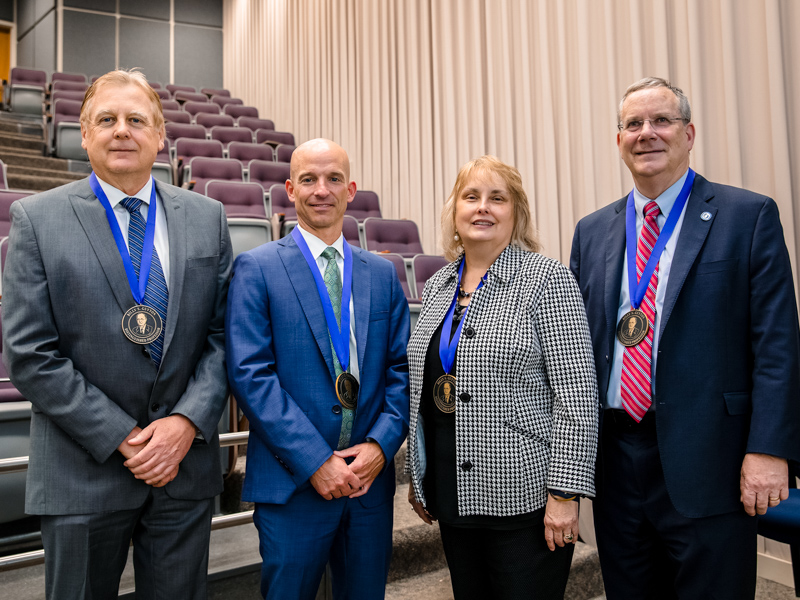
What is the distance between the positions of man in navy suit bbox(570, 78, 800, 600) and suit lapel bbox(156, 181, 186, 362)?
38.6 inches

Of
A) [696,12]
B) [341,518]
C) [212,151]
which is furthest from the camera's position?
[212,151]

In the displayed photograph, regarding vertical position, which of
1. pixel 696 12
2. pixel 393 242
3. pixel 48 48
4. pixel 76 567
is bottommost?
pixel 76 567

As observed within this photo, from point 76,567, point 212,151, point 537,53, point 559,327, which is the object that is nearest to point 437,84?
point 537,53

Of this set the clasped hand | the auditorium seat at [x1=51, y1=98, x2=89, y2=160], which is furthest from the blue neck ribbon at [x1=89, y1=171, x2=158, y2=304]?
the auditorium seat at [x1=51, y1=98, x2=89, y2=160]

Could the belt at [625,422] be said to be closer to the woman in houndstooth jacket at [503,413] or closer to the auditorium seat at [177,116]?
the woman in houndstooth jacket at [503,413]

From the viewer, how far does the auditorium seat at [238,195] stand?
4.38 m

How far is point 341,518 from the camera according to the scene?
1.29 metres

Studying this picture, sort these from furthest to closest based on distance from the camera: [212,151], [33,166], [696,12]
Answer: [212,151], [33,166], [696,12]

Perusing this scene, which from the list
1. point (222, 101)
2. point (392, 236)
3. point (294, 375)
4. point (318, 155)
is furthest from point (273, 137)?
point (294, 375)

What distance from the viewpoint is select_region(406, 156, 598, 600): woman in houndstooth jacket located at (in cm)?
119

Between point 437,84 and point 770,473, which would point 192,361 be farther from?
point 437,84

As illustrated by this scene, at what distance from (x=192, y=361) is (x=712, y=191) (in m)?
1.28

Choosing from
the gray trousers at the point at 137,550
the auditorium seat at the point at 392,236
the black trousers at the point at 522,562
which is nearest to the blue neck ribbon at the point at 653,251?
the black trousers at the point at 522,562

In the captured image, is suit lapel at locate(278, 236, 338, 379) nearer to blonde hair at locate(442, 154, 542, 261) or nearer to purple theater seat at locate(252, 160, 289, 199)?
blonde hair at locate(442, 154, 542, 261)
